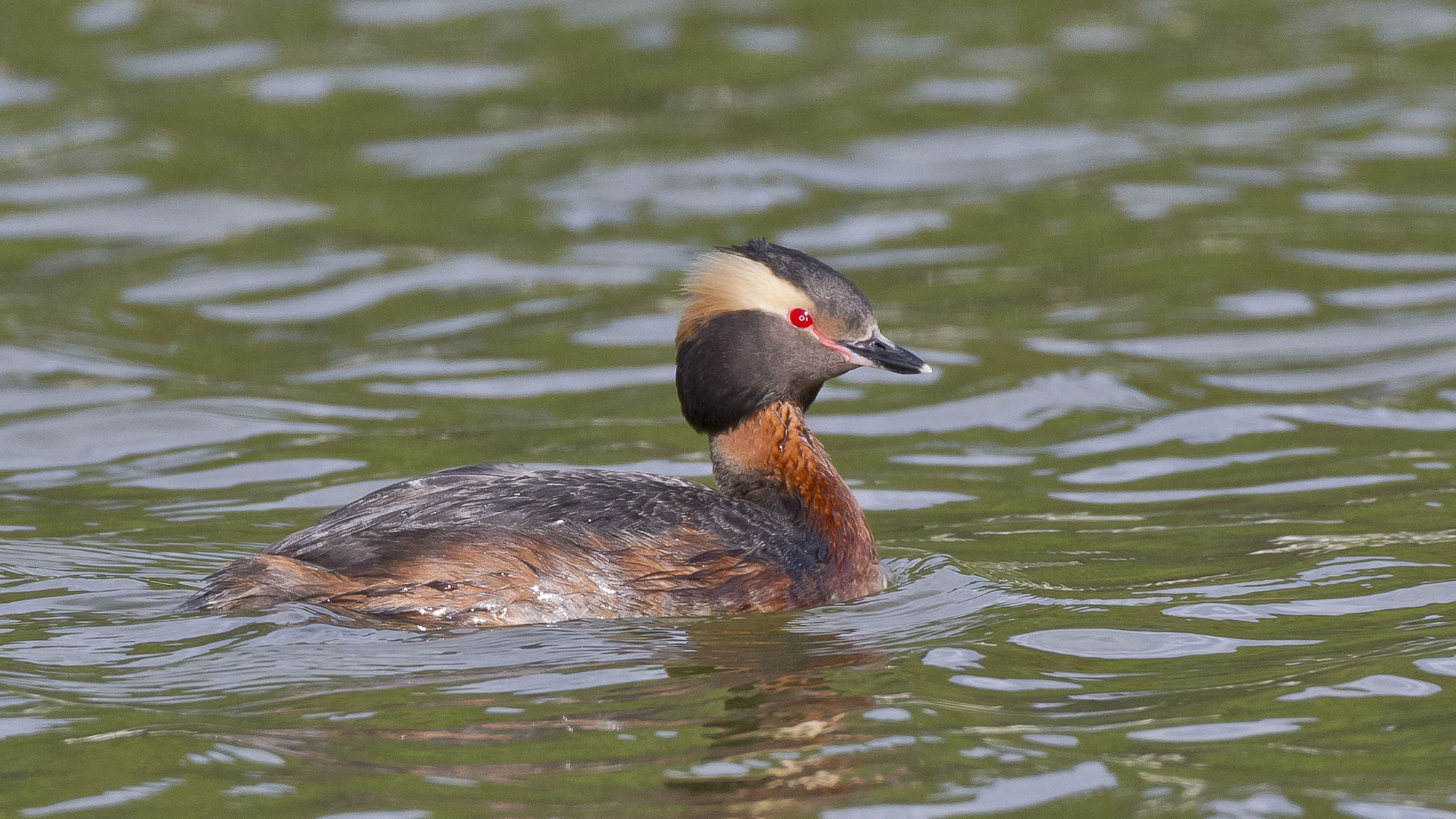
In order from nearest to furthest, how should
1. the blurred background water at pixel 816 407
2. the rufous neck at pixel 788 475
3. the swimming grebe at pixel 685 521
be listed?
the blurred background water at pixel 816 407 → the swimming grebe at pixel 685 521 → the rufous neck at pixel 788 475

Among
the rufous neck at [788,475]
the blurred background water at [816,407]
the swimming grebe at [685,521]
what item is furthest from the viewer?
the rufous neck at [788,475]

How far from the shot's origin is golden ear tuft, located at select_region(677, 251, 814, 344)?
26.6 feet

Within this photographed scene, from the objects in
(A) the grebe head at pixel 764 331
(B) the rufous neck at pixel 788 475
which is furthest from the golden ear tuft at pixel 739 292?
(B) the rufous neck at pixel 788 475

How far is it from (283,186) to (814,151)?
439 cm

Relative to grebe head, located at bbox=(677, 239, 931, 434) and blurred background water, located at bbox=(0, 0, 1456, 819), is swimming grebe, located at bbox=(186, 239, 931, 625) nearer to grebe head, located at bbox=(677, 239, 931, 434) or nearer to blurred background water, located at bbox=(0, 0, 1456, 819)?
grebe head, located at bbox=(677, 239, 931, 434)

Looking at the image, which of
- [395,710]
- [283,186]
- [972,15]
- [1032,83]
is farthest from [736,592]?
[972,15]

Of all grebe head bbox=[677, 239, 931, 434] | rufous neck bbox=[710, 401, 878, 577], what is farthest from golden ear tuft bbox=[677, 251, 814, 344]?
rufous neck bbox=[710, 401, 878, 577]

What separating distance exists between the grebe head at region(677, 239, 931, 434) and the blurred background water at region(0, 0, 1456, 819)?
951 mm

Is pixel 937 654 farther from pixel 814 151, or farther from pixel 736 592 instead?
pixel 814 151

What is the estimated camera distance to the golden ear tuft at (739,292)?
26.6ft

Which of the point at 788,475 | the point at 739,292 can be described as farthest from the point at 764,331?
the point at 788,475

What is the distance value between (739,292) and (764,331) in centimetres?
18

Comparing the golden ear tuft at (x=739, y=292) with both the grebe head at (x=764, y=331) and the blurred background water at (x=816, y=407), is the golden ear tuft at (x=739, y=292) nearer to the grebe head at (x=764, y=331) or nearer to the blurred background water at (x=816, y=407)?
the grebe head at (x=764, y=331)

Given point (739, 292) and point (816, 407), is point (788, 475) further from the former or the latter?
point (816, 407)
